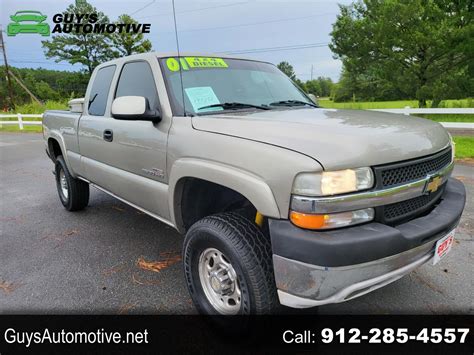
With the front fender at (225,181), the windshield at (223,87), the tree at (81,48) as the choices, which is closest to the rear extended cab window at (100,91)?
the windshield at (223,87)

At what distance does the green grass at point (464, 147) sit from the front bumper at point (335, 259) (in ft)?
23.3

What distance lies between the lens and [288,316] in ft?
7.36

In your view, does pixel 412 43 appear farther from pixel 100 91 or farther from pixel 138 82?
pixel 138 82

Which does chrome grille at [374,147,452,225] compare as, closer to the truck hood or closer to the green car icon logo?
the truck hood


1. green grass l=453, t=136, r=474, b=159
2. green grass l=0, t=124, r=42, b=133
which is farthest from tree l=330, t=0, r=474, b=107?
green grass l=0, t=124, r=42, b=133

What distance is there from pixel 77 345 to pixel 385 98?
44.6 meters

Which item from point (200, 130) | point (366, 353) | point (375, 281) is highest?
point (200, 130)

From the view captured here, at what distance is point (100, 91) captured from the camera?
3996mm

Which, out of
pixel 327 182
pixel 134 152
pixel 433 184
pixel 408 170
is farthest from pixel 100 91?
pixel 433 184

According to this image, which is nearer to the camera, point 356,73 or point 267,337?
point 267,337

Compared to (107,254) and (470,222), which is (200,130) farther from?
(470,222)

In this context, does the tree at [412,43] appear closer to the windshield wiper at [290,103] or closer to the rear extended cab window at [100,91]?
the windshield wiper at [290,103]

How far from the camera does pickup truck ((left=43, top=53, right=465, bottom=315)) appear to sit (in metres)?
1.79

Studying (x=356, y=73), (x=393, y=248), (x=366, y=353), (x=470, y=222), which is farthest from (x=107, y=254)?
(x=356, y=73)
